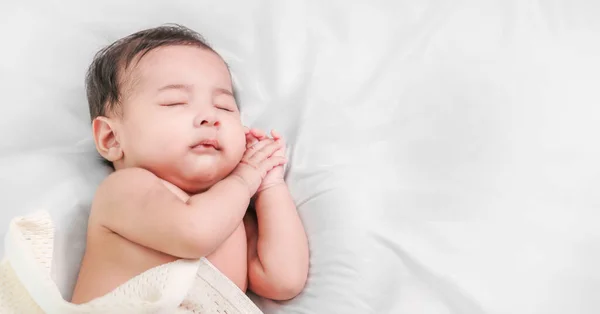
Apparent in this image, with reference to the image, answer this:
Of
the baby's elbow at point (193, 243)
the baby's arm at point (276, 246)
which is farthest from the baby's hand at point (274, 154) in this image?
the baby's elbow at point (193, 243)

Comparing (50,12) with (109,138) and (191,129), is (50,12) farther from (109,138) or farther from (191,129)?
(191,129)

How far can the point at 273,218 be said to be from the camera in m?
1.27

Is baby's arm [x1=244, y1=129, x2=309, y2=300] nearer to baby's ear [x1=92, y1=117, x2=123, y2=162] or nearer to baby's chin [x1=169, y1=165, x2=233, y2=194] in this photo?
baby's chin [x1=169, y1=165, x2=233, y2=194]

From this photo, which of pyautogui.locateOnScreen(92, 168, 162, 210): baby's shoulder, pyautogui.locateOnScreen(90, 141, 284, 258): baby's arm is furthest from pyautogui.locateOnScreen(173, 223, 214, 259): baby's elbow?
pyautogui.locateOnScreen(92, 168, 162, 210): baby's shoulder

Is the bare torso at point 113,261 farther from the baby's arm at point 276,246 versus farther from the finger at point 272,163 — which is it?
the finger at point 272,163

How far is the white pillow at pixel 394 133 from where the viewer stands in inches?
46.4

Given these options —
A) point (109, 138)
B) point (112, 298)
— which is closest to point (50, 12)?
point (109, 138)

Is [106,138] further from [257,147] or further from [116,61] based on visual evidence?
[257,147]

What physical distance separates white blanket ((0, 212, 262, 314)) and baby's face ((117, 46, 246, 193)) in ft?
0.57

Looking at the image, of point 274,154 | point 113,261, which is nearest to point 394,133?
point 274,154

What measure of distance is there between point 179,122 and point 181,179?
0.33ft

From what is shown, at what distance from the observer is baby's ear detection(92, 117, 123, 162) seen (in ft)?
4.24

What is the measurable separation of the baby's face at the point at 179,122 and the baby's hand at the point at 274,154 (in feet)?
0.20

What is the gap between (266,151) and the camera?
1329 mm
